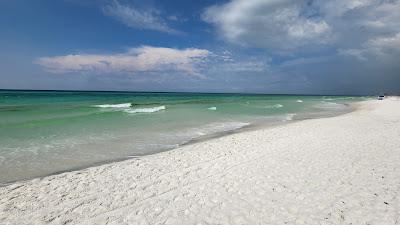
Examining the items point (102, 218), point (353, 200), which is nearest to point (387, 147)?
point (353, 200)

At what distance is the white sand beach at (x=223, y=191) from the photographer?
4.66 meters

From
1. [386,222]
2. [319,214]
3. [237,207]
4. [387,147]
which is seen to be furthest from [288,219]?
[387,147]

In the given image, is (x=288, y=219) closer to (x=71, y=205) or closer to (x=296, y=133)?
(x=71, y=205)

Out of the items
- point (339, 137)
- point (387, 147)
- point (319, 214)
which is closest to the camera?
point (319, 214)

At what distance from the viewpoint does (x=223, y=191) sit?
5758 mm

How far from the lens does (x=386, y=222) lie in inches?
170

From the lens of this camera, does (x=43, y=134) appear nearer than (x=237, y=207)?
No

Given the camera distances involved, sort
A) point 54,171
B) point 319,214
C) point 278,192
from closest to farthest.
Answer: point 319,214, point 278,192, point 54,171

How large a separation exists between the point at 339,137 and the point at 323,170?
5682 millimetres

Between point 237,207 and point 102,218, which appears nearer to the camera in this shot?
point 102,218

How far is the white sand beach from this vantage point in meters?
4.66

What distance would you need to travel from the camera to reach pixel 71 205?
5.20 meters

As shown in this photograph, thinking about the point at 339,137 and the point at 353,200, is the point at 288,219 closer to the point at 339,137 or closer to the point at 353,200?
the point at 353,200

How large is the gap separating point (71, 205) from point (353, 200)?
5.62m
